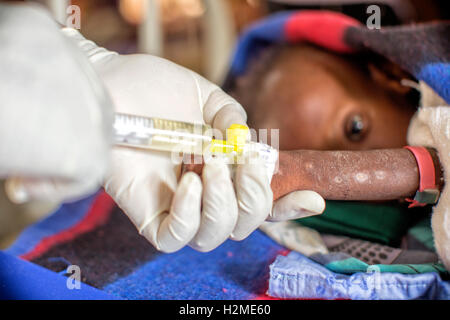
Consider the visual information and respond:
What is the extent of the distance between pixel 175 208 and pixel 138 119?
121 millimetres

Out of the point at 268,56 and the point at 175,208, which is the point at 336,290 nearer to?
the point at 175,208

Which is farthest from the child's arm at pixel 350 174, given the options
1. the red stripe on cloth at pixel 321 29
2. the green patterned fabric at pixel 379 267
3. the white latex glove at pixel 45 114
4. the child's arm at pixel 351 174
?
the red stripe on cloth at pixel 321 29

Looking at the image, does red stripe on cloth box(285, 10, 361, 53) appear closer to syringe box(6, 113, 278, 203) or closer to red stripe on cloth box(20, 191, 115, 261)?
syringe box(6, 113, 278, 203)

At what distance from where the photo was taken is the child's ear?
2.86 ft

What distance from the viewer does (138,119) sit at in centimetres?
48

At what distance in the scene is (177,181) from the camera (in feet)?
1.78

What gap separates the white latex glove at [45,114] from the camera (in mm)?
336

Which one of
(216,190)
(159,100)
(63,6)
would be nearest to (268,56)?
(63,6)

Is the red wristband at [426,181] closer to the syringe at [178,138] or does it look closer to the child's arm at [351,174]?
the child's arm at [351,174]

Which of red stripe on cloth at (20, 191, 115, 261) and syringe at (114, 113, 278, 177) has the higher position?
syringe at (114, 113, 278, 177)

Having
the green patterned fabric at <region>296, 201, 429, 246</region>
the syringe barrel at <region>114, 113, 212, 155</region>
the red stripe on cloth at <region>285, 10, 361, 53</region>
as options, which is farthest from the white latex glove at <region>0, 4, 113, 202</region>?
the red stripe on cloth at <region>285, 10, 361, 53</region>

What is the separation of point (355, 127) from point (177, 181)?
532 millimetres

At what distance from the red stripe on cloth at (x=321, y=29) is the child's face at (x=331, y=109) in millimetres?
41

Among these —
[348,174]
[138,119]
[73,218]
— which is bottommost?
[73,218]
